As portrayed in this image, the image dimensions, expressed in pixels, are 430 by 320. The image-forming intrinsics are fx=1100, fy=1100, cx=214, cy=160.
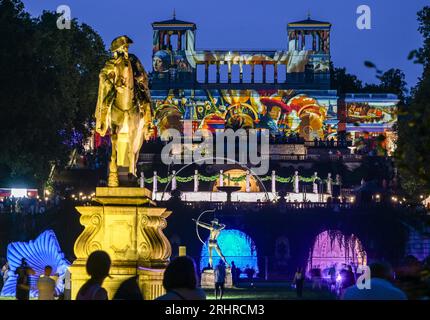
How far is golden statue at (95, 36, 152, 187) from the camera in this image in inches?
764

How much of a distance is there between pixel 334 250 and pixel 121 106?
52.2 m

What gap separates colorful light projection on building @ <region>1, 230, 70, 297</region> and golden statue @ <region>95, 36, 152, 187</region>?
4.04 m

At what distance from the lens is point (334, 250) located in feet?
231

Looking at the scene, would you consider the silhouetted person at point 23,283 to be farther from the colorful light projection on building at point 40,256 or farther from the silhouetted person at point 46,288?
the silhouetted person at point 46,288

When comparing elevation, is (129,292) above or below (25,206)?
below

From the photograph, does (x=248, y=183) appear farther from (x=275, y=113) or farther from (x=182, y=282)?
(x=182, y=282)

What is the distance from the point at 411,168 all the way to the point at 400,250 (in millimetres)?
57256

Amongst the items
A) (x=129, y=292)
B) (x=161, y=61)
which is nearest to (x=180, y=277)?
(x=129, y=292)

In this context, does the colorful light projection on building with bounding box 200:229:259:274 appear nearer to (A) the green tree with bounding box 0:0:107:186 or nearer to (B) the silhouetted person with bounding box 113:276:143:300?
(A) the green tree with bounding box 0:0:107:186

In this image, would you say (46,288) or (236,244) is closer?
(46,288)

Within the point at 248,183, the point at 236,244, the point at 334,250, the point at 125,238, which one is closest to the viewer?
the point at 125,238

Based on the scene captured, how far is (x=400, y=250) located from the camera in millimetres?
66125

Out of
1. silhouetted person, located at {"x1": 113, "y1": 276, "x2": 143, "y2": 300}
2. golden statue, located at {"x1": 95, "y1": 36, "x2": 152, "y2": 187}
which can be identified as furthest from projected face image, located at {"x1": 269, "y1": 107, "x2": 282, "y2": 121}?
silhouetted person, located at {"x1": 113, "y1": 276, "x2": 143, "y2": 300}

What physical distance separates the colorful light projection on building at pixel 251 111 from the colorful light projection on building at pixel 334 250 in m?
46.6
